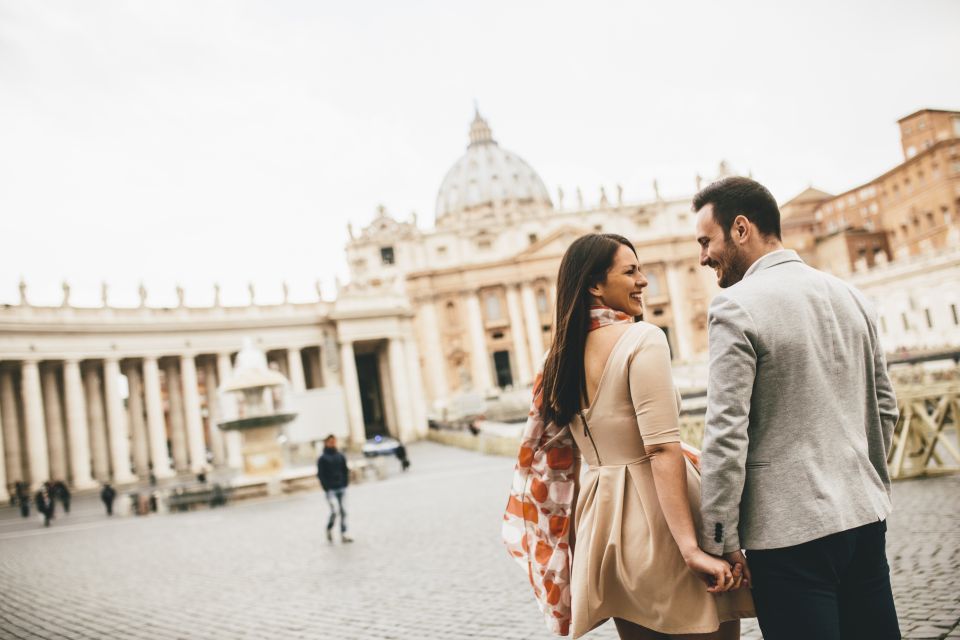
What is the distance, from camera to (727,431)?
241 cm

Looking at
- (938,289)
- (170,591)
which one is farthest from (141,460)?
(938,289)

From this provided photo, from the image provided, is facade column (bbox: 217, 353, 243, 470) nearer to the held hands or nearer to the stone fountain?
the stone fountain

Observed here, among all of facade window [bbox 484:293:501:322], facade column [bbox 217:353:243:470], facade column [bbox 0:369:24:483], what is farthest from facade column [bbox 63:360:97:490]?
facade window [bbox 484:293:501:322]

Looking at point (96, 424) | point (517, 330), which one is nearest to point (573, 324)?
point (96, 424)

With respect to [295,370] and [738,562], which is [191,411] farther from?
[738,562]

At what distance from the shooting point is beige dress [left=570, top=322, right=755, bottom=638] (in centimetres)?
256

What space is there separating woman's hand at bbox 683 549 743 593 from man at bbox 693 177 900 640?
0.13ft

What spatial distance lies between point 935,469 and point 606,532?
919 cm

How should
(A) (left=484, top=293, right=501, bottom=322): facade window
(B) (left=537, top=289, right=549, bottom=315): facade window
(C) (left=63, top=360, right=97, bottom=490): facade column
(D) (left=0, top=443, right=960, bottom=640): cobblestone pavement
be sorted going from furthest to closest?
(B) (left=537, top=289, right=549, bottom=315): facade window → (A) (left=484, top=293, right=501, bottom=322): facade window → (C) (left=63, top=360, right=97, bottom=490): facade column → (D) (left=0, top=443, right=960, bottom=640): cobblestone pavement

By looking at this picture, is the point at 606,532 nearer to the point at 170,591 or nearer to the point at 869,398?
the point at 869,398

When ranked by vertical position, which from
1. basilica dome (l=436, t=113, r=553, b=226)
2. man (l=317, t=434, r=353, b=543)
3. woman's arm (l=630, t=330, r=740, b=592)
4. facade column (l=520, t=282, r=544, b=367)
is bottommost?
man (l=317, t=434, r=353, b=543)

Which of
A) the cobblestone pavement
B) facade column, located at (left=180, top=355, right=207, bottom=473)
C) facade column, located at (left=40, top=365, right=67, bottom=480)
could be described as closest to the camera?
the cobblestone pavement

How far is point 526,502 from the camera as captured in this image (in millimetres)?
3109

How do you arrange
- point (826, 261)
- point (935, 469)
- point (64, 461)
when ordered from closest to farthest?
point (935, 469) → point (64, 461) → point (826, 261)
